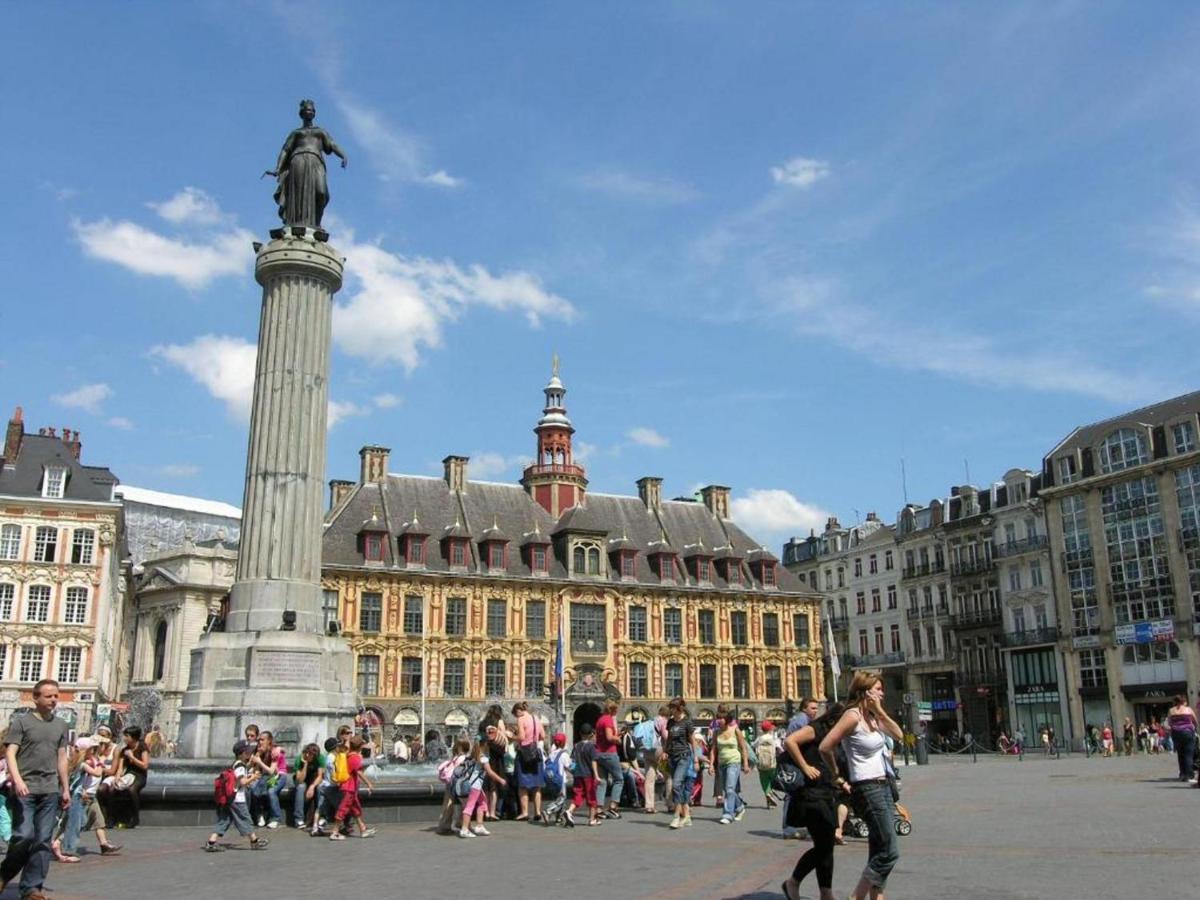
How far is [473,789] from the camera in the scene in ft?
44.0

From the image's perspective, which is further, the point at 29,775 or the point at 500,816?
the point at 500,816

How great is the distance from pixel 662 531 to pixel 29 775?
49048mm

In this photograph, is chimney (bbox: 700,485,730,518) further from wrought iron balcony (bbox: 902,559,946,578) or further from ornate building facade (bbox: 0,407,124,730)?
ornate building facade (bbox: 0,407,124,730)

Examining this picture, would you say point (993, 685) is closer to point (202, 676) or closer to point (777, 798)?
point (777, 798)

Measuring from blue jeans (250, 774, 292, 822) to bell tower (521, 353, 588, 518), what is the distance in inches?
1597

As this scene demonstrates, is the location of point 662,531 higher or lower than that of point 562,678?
A: higher

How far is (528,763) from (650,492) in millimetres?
43685

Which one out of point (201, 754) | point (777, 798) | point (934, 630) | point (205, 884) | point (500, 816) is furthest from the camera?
point (934, 630)

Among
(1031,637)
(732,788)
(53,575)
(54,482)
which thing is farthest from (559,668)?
(732,788)

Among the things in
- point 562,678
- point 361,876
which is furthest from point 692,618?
point 361,876

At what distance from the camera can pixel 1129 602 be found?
4972 centimetres

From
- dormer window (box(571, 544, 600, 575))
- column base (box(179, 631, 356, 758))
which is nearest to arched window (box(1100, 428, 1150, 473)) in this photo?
dormer window (box(571, 544, 600, 575))

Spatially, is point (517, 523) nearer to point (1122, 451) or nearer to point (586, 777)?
point (1122, 451)

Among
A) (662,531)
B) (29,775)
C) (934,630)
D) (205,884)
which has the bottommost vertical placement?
(205,884)
